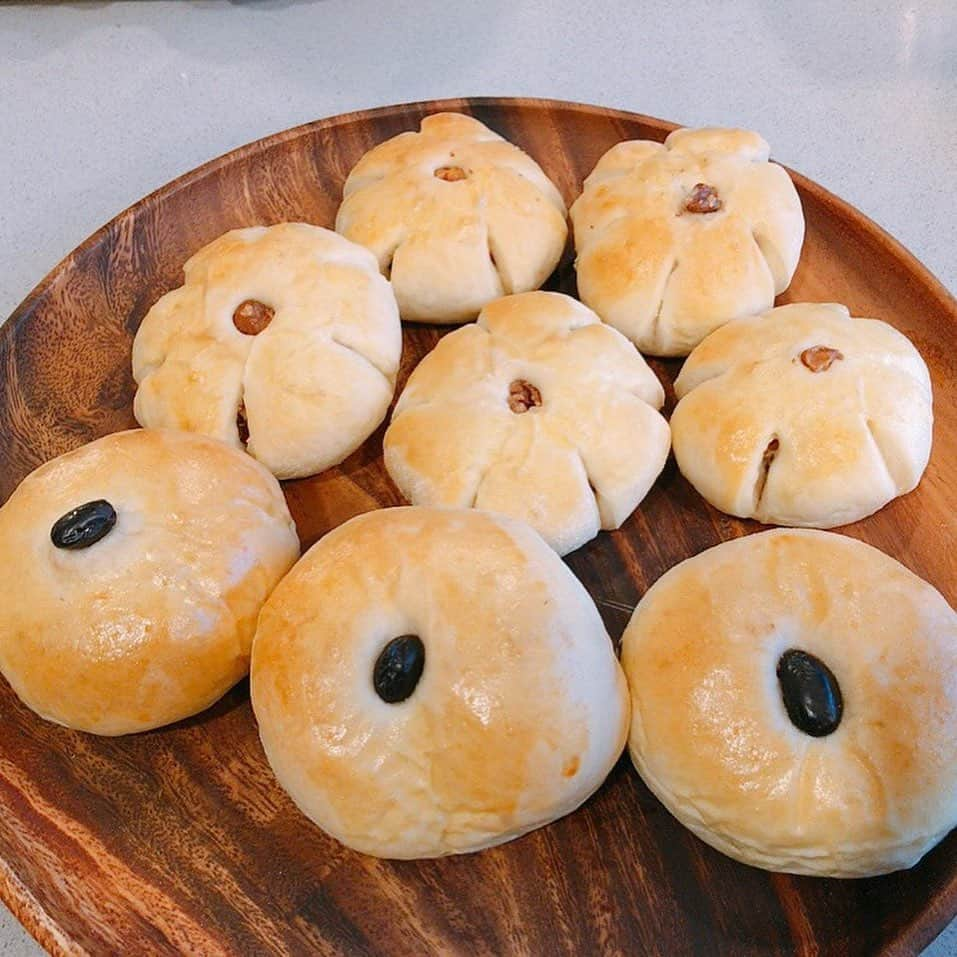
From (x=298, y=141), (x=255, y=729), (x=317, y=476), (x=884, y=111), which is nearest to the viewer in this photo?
(x=255, y=729)

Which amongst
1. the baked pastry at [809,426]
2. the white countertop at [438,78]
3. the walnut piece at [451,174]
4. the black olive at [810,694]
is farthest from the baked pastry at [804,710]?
the white countertop at [438,78]

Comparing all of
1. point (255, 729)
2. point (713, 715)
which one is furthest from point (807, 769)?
point (255, 729)

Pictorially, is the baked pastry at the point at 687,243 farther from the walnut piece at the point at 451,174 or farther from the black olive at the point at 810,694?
the black olive at the point at 810,694

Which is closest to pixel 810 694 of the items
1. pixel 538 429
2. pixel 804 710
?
pixel 804 710

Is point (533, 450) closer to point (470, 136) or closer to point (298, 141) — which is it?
point (470, 136)

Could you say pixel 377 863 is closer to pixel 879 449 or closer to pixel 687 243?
pixel 879 449

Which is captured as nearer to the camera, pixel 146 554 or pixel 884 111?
pixel 146 554

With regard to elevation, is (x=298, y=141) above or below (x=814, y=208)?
above
